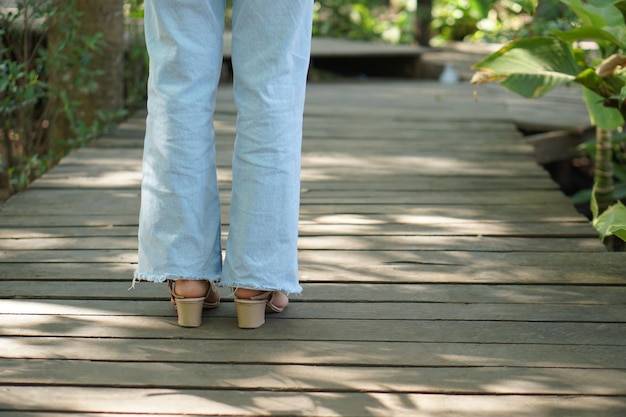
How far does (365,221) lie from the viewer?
2.96 metres

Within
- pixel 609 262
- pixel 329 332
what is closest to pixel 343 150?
pixel 609 262

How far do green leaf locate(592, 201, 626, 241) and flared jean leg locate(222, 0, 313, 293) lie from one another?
87 centimetres

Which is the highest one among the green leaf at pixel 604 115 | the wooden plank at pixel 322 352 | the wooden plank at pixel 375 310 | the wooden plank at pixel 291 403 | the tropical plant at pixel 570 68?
the tropical plant at pixel 570 68

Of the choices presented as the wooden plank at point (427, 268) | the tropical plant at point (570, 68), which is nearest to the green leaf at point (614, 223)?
the wooden plank at point (427, 268)

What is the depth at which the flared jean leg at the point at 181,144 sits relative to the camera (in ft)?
6.15

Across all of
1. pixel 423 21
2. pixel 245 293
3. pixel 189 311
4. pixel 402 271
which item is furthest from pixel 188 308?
pixel 423 21

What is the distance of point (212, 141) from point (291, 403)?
0.65 m

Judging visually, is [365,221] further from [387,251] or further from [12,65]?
[12,65]

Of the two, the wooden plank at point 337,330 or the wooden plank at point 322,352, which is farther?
the wooden plank at point 337,330

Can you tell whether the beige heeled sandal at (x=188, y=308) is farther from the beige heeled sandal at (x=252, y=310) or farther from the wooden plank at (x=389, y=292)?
the wooden plank at (x=389, y=292)

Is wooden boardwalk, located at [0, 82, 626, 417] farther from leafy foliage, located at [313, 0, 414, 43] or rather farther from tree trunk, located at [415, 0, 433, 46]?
leafy foliage, located at [313, 0, 414, 43]

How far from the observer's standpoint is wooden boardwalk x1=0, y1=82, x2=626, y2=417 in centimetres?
170

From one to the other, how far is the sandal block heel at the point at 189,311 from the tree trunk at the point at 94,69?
2263mm

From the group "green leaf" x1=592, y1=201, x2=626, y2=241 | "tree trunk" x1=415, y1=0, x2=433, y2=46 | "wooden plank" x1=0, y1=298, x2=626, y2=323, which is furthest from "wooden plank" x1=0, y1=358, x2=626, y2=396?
"tree trunk" x1=415, y1=0, x2=433, y2=46
